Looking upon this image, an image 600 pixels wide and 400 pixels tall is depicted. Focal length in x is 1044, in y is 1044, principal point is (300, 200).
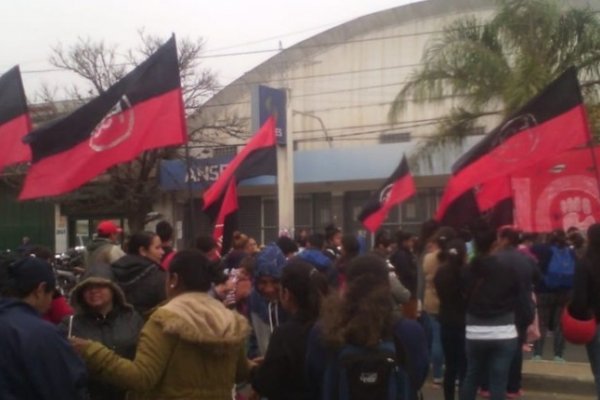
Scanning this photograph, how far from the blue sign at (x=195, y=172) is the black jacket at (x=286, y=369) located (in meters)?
25.4

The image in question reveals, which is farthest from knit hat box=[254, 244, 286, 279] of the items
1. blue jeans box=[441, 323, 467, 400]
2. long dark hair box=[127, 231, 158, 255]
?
blue jeans box=[441, 323, 467, 400]

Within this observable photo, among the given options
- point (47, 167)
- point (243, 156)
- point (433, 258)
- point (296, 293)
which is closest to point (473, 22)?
point (243, 156)

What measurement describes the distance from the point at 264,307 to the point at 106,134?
2352 millimetres

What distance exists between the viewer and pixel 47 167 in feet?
29.7

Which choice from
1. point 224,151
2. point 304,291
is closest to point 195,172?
point 224,151

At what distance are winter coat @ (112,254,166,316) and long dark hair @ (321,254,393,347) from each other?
7.19 ft

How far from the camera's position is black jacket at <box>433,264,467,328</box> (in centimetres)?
873

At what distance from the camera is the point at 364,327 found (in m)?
4.61

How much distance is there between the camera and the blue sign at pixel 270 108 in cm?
2588

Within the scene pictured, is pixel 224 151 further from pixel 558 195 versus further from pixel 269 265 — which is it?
pixel 269 265

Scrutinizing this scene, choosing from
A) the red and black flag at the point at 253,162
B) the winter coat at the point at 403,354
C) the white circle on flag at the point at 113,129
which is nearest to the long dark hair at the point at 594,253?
the winter coat at the point at 403,354

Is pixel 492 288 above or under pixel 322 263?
under

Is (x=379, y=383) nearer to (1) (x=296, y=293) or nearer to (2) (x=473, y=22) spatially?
(1) (x=296, y=293)

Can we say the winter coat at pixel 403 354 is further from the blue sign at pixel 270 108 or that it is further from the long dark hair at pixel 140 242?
the blue sign at pixel 270 108
